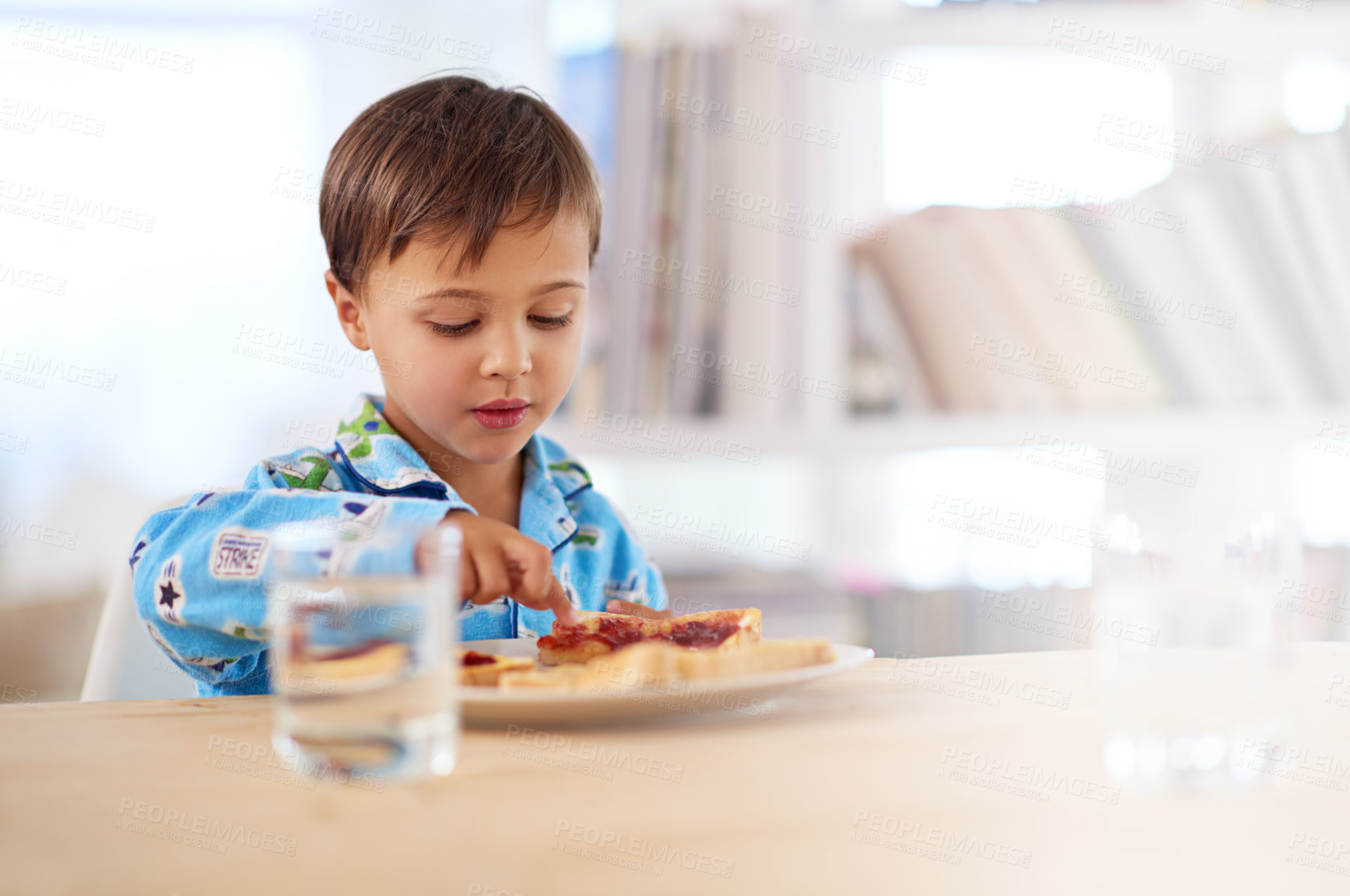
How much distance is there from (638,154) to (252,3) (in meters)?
0.92

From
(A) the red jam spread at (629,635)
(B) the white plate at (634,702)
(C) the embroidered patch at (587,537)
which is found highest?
(C) the embroidered patch at (587,537)

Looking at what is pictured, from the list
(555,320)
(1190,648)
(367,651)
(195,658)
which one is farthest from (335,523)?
(1190,648)

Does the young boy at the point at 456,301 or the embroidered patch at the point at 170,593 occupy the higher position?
the young boy at the point at 456,301

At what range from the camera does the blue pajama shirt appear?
0.76 m

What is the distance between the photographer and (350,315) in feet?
3.81

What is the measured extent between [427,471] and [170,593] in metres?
0.30

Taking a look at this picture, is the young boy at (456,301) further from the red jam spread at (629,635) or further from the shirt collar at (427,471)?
the red jam spread at (629,635)

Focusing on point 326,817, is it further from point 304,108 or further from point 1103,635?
point 304,108

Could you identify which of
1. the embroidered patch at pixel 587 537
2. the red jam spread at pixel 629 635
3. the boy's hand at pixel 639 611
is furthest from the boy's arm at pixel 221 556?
the embroidered patch at pixel 587 537

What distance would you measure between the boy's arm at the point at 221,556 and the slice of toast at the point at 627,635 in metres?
0.11

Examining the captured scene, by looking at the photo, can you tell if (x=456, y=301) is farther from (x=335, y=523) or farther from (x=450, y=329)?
(x=335, y=523)

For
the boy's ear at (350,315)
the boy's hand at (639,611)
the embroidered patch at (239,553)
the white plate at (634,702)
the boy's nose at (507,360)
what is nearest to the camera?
the white plate at (634,702)

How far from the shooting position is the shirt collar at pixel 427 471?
105cm

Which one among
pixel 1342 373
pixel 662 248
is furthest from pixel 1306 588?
pixel 662 248
